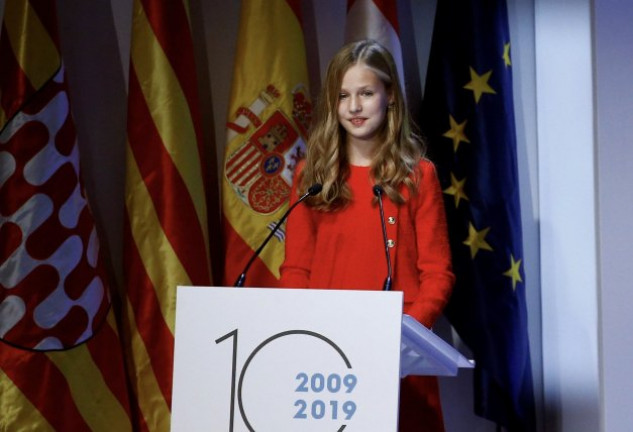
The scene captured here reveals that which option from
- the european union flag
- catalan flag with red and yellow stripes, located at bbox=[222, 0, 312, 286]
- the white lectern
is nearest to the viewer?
the white lectern

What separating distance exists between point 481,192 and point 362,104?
81 cm

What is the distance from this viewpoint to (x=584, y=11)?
3.14 metres

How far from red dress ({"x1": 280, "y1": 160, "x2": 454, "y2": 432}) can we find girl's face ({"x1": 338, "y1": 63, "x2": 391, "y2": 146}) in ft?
0.31

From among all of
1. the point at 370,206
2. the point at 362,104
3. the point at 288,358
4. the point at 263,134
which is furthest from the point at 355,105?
the point at 288,358

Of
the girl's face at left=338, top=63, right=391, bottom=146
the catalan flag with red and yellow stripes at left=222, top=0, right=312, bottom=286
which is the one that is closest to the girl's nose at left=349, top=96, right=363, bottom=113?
the girl's face at left=338, top=63, right=391, bottom=146

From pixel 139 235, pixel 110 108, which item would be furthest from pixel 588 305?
pixel 110 108

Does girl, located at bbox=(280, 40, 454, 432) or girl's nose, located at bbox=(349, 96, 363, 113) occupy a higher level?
girl's nose, located at bbox=(349, 96, 363, 113)

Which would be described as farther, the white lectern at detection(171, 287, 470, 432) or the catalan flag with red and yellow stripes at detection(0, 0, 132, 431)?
the catalan flag with red and yellow stripes at detection(0, 0, 132, 431)

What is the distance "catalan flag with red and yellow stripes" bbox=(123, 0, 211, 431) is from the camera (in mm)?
2859

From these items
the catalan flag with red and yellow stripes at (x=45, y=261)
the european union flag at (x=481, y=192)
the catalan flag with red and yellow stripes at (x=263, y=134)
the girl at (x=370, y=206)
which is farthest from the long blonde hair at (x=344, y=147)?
the catalan flag with red and yellow stripes at (x=45, y=261)

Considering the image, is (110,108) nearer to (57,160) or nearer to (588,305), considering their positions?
(57,160)

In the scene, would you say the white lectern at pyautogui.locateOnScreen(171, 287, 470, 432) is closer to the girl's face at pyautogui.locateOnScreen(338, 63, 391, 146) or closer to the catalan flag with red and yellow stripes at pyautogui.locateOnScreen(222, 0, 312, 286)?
the girl's face at pyautogui.locateOnScreen(338, 63, 391, 146)

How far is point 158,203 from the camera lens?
9.49 ft

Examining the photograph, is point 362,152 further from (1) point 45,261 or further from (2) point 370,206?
(1) point 45,261
